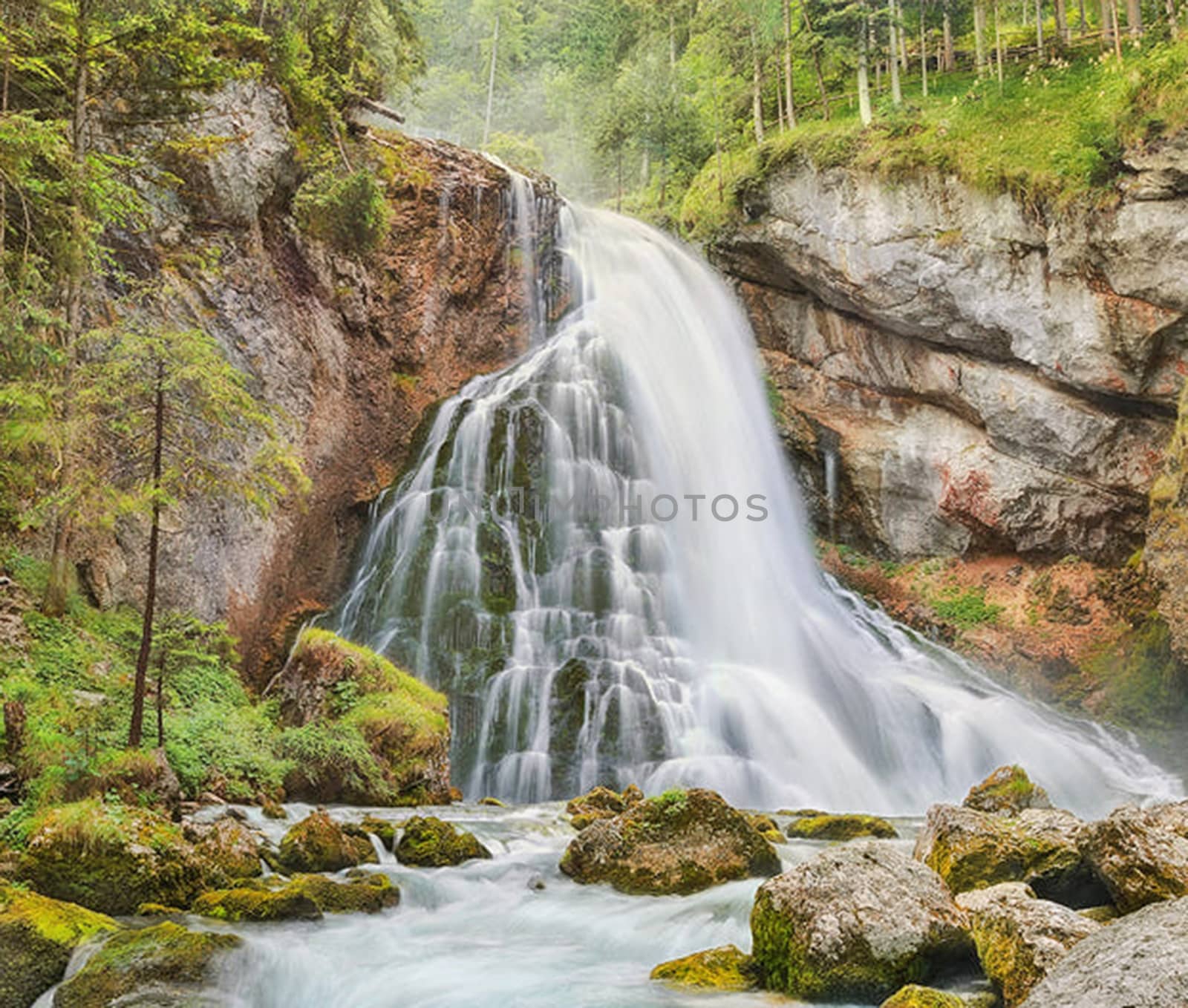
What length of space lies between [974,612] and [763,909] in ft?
54.3

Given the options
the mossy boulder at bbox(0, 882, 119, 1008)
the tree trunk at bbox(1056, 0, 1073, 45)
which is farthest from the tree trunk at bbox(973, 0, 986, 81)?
the mossy boulder at bbox(0, 882, 119, 1008)

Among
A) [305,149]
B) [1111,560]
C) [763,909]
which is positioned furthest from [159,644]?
[1111,560]

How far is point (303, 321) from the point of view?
59.3 ft

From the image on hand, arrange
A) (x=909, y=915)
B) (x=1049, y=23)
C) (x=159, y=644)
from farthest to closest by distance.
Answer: (x=1049, y=23) → (x=159, y=644) → (x=909, y=915)

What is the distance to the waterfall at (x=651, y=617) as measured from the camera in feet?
45.9

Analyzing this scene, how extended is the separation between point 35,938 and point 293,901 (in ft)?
5.79

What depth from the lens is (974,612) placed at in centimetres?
2014

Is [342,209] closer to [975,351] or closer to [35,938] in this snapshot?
[975,351]

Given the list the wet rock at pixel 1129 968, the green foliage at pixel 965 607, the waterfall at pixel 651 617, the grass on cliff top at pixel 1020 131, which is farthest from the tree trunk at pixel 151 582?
the grass on cliff top at pixel 1020 131

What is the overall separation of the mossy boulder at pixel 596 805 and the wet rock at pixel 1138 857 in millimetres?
6053

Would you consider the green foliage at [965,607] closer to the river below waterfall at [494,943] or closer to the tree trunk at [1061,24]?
the river below waterfall at [494,943]

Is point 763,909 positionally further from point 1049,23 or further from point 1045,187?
point 1049,23

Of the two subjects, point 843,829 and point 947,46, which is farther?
point 947,46

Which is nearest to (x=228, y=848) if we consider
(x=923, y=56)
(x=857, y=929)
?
(x=857, y=929)
